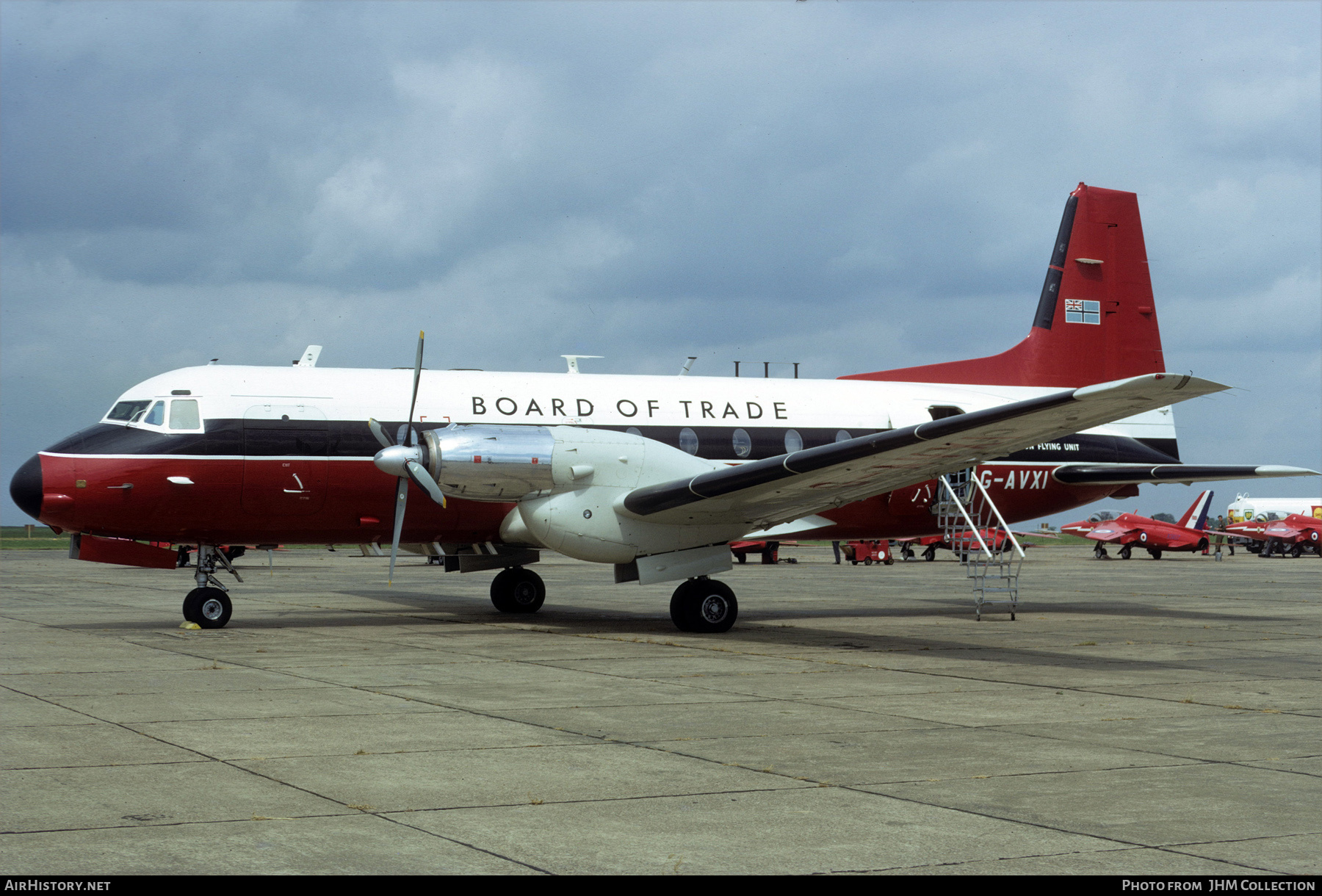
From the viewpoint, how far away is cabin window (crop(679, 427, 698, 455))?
18.0m

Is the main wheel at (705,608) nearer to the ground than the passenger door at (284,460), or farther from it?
nearer to the ground

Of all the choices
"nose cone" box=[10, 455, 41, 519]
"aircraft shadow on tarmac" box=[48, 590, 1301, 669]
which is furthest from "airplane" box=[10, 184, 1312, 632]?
"aircraft shadow on tarmac" box=[48, 590, 1301, 669]

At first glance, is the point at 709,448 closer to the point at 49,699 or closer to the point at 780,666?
the point at 780,666

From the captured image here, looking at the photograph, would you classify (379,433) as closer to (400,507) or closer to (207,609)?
(400,507)

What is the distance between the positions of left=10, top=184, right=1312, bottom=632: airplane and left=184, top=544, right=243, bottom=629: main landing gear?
0.03 m

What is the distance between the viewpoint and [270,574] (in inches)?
1302

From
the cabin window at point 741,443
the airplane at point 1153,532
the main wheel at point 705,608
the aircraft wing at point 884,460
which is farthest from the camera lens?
the airplane at point 1153,532

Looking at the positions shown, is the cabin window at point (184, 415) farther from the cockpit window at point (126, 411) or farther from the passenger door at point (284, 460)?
the passenger door at point (284, 460)

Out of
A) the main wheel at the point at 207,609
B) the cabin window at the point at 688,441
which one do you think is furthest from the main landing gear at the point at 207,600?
the cabin window at the point at 688,441

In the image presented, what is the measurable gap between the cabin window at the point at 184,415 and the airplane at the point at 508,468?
0.08ft

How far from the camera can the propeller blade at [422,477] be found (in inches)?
590

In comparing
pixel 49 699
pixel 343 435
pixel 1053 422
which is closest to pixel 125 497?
pixel 343 435

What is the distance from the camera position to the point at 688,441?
1812 cm

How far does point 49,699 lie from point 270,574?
23.9 meters
